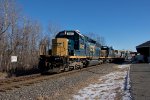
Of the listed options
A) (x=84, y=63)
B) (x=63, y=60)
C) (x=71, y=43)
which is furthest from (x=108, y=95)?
(x=84, y=63)

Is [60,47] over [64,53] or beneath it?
over

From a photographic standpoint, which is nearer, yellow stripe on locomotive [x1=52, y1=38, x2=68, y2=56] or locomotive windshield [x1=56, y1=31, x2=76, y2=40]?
yellow stripe on locomotive [x1=52, y1=38, x2=68, y2=56]

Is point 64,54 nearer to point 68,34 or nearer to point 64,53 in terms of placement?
point 64,53

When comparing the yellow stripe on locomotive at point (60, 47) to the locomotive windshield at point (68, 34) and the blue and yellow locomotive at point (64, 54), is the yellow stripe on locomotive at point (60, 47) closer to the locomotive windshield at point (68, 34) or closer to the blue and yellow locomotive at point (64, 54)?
the blue and yellow locomotive at point (64, 54)

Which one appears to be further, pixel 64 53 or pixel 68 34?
pixel 68 34

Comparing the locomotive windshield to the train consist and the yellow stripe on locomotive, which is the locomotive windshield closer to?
the train consist

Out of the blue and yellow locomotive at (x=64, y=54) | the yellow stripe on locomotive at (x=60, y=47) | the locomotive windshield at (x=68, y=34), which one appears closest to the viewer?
the blue and yellow locomotive at (x=64, y=54)

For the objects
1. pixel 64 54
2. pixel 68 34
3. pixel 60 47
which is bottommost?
pixel 64 54

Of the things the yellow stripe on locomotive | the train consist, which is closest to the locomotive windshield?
the train consist

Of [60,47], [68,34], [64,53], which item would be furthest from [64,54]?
[68,34]

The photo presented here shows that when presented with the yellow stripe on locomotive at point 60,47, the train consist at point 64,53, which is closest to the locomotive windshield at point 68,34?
the train consist at point 64,53

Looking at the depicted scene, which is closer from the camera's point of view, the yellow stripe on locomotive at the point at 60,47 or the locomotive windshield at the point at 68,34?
the yellow stripe on locomotive at the point at 60,47

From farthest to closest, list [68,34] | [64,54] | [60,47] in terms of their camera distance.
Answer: [68,34] < [60,47] < [64,54]

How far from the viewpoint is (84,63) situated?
103 feet
